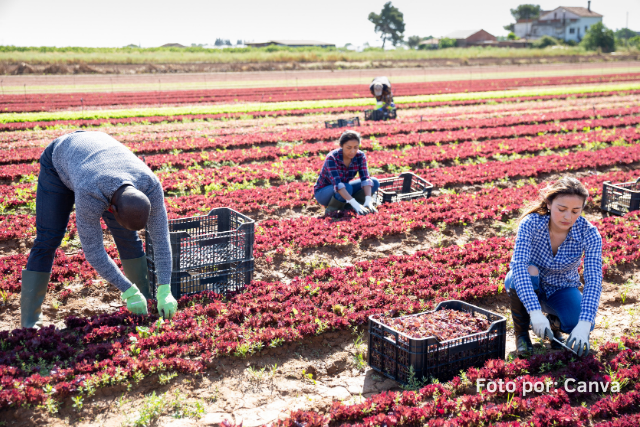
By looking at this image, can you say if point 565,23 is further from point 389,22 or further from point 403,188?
point 403,188

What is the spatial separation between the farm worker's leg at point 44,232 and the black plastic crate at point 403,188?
5.76 m

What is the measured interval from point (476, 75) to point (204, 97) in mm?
29184

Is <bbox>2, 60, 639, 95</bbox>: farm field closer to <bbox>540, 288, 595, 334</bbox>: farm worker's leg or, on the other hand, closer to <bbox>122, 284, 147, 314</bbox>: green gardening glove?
<bbox>122, 284, 147, 314</bbox>: green gardening glove

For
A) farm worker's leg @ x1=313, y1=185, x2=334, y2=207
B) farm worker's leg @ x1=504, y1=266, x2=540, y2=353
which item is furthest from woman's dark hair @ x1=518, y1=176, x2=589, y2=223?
farm worker's leg @ x1=313, y1=185, x2=334, y2=207

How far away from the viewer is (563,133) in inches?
697

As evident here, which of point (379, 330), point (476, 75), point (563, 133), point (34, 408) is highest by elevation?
point (476, 75)

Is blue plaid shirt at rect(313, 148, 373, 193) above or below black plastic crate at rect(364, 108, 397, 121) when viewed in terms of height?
below

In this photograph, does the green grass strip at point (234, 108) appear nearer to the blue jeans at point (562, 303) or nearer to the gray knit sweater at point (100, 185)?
the gray knit sweater at point (100, 185)

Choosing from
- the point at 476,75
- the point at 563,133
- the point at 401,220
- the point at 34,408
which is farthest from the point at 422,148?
the point at 476,75

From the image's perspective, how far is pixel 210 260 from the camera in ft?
19.5

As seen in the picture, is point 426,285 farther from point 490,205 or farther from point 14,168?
point 14,168

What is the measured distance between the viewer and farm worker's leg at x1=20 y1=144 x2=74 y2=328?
16.5ft

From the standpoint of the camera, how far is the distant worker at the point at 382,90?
19891 millimetres

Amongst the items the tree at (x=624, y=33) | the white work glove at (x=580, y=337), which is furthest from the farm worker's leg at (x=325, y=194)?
the tree at (x=624, y=33)
